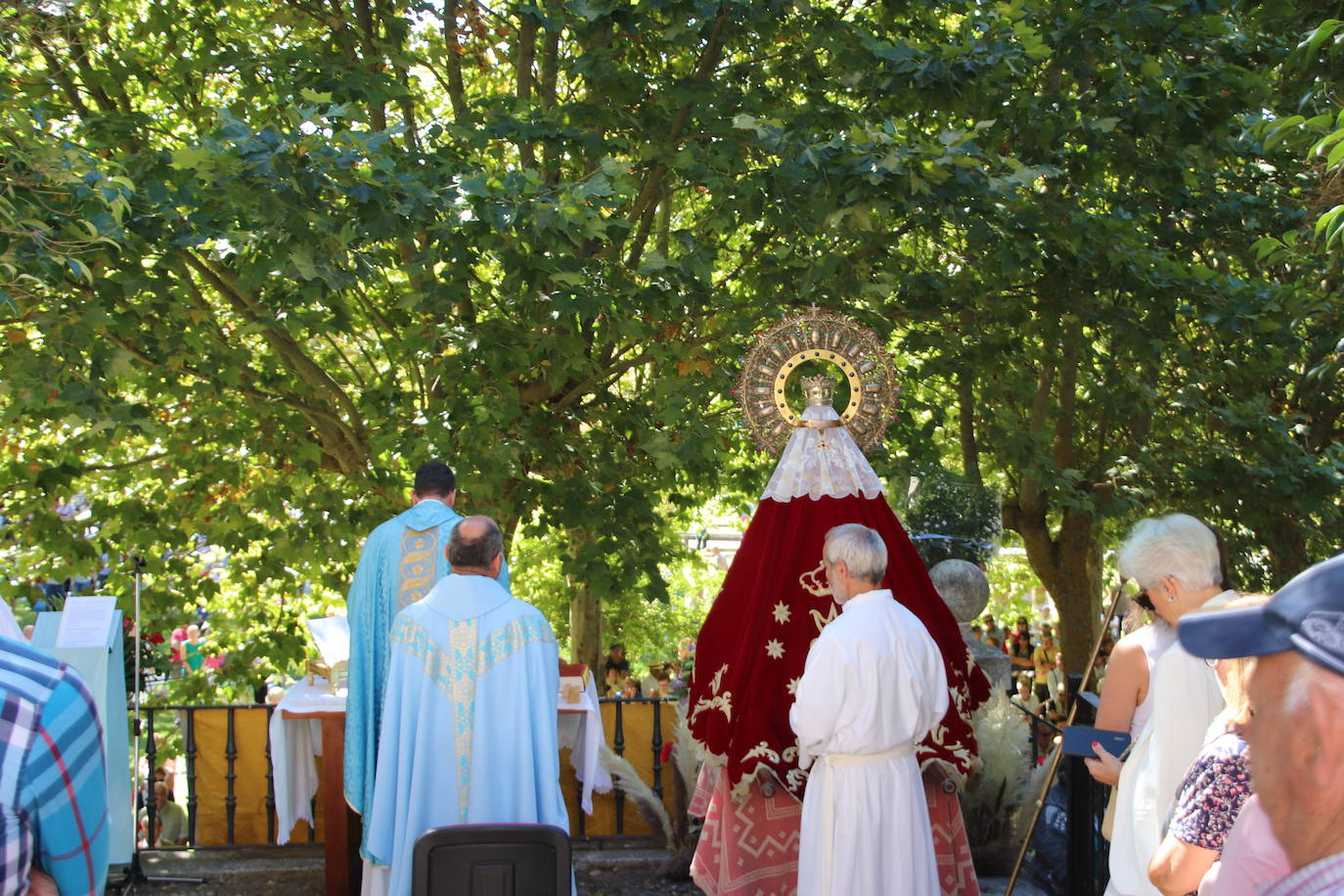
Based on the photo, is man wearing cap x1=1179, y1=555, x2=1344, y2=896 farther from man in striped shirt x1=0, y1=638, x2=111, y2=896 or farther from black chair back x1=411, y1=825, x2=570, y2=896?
black chair back x1=411, y1=825, x2=570, y2=896

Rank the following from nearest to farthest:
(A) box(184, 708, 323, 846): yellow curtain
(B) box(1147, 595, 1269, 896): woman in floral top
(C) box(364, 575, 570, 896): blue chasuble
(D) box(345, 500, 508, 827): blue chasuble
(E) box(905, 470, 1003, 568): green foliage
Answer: (B) box(1147, 595, 1269, 896): woman in floral top → (C) box(364, 575, 570, 896): blue chasuble → (D) box(345, 500, 508, 827): blue chasuble → (A) box(184, 708, 323, 846): yellow curtain → (E) box(905, 470, 1003, 568): green foliage

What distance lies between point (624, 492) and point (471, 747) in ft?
10.5

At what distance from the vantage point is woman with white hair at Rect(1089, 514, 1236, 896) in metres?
3.18

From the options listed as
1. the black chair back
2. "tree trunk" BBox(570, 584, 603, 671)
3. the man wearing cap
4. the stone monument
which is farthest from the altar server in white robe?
"tree trunk" BBox(570, 584, 603, 671)

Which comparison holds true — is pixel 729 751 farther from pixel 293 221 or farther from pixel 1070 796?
pixel 293 221

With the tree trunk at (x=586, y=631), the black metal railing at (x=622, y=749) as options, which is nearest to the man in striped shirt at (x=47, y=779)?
the black metal railing at (x=622, y=749)

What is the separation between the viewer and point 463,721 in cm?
451

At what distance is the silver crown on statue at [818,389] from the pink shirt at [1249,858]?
347 centimetres

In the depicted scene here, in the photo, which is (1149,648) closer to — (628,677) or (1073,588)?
(1073,588)

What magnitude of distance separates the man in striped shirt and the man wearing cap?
160 centimetres

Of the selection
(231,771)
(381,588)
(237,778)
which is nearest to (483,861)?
(381,588)

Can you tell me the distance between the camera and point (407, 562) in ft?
17.7

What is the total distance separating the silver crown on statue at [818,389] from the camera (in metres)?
5.26

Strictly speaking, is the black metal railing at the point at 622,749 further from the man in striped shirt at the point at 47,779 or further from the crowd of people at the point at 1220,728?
the man in striped shirt at the point at 47,779
